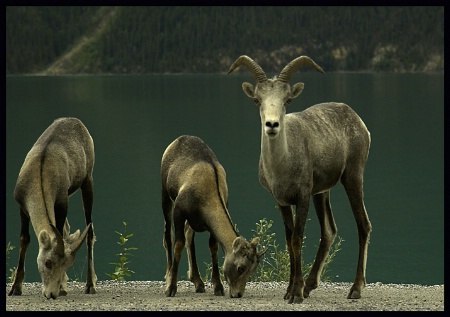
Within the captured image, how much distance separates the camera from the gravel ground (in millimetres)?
14250

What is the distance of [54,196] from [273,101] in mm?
3574

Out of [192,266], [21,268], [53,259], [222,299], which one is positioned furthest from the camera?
[192,266]

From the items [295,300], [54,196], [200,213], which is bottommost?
[295,300]

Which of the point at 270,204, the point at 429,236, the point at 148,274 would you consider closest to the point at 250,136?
the point at 270,204

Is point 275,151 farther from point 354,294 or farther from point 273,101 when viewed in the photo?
point 354,294

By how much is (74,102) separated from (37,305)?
97575 mm

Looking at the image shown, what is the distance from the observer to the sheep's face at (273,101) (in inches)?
548

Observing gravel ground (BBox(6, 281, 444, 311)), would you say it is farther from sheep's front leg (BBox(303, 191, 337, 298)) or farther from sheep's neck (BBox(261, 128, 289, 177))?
sheep's neck (BBox(261, 128, 289, 177))

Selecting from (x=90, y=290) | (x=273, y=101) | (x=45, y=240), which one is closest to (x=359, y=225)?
(x=273, y=101)

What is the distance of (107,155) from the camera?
6425cm

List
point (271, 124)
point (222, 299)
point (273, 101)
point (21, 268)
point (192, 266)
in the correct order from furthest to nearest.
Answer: point (192, 266)
point (21, 268)
point (222, 299)
point (273, 101)
point (271, 124)

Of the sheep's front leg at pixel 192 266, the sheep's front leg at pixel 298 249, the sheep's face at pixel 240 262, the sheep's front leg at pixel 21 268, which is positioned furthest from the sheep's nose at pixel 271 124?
the sheep's front leg at pixel 21 268

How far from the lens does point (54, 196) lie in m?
15.7

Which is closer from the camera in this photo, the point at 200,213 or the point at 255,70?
the point at 255,70
